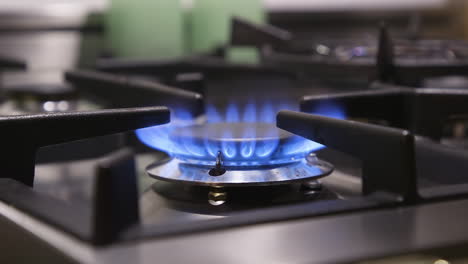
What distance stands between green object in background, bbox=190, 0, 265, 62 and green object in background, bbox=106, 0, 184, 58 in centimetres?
8

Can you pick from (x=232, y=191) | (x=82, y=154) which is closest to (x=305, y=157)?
(x=232, y=191)

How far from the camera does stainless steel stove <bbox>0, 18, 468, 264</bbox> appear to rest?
0.31 meters

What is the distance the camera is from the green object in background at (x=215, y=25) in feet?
4.93

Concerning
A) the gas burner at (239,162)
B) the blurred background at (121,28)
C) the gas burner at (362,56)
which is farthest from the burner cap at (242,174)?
the blurred background at (121,28)

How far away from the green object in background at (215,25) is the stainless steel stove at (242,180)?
0.69m

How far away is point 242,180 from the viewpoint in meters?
0.45

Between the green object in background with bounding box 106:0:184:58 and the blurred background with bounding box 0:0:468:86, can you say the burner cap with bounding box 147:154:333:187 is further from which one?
the green object in background with bounding box 106:0:184:58

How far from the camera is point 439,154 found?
21.1 inches

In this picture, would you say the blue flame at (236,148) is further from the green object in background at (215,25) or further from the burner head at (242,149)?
the green object in background at (215,25)

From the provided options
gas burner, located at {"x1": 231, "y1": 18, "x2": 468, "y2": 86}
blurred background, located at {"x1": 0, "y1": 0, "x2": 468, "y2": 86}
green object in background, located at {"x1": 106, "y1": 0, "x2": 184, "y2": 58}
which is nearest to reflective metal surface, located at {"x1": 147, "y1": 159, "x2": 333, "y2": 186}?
gas burner, located at {"x1": 231, "y1": 18, "x2": 468, "y2": 86}

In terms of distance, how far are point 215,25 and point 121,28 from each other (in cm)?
24

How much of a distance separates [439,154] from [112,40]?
101cm

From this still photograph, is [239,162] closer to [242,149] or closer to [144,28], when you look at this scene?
→ [242,149]

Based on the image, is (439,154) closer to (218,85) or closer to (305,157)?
(305,157)
